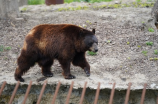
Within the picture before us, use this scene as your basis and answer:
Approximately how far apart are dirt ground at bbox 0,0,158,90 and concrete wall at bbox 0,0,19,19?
0.27 m

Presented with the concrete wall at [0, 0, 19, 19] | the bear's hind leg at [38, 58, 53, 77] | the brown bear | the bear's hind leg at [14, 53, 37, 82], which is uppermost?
the concrete wall at [0, 0, 19, 19]

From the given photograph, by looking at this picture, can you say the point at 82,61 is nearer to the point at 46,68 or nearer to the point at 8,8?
the point at 46,68

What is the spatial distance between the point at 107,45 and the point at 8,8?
4134 millimetres

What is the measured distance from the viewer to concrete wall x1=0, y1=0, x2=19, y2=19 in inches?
368

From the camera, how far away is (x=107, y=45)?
778 cm

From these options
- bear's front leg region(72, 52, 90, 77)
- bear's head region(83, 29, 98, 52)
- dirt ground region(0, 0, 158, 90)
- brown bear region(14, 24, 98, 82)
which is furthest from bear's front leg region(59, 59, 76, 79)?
bear's head region(83, 29, 98, 52)

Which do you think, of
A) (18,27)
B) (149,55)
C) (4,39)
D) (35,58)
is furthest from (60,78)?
(18,27)

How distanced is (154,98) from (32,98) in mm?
2780

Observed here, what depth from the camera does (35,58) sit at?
18.8ft

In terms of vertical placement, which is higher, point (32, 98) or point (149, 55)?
point (149, 55)

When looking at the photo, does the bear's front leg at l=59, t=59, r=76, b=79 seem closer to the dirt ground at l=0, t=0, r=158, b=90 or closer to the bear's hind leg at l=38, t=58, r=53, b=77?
the dirt ground at l=0, t=0, r=158, b=90

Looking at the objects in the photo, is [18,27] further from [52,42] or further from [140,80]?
[140,80]

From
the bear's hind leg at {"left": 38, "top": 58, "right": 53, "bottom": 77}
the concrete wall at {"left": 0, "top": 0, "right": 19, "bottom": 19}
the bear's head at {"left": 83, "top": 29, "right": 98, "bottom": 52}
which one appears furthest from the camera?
the concrete wall at {"left": 0, "top": 0, "right": 19, "bottom": 19}

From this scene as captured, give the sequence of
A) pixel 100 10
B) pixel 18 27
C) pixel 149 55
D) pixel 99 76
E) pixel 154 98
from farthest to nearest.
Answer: pixel 100 10 < pixel 18 27 < pixel 149 55 < pixel 99 76 < pixel 154 98
